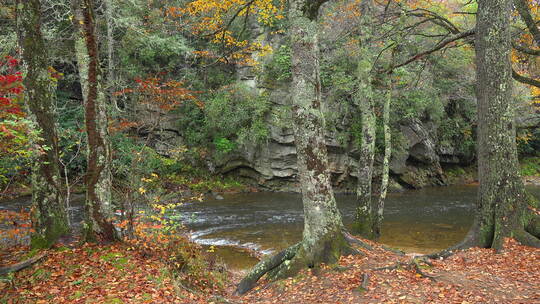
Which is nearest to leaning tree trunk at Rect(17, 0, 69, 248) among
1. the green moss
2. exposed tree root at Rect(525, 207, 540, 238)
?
exposed tree root at Rect(525, 207, 540, 238)

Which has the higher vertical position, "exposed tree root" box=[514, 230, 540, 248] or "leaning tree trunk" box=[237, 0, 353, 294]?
"leaning tree trunk" box=[237, 0, 353, 294]

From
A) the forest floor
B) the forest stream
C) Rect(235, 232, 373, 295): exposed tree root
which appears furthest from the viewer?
the forest stream

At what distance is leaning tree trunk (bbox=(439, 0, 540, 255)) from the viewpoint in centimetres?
630

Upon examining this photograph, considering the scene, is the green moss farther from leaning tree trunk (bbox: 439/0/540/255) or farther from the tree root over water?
the tree root over water

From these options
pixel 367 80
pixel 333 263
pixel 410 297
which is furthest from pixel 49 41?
pixel 410 297

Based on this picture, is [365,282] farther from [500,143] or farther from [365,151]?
[365,151]

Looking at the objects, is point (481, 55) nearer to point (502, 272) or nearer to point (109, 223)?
point (502, 272)

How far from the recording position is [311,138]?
6.14 meters

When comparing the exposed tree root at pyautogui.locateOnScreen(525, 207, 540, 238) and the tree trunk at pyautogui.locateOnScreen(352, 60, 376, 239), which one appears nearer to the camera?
the exposed tree root at pyautogui.locateOnScreen(525, 207, 540, 238)

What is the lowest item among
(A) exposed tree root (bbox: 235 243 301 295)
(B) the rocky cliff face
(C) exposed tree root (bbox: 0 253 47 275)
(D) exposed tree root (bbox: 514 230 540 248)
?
(A) exposed tree root (bbox: 235 243 301 295)

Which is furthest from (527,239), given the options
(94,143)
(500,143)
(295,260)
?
(94,143)

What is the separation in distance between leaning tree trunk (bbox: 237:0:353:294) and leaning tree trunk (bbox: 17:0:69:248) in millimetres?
4284

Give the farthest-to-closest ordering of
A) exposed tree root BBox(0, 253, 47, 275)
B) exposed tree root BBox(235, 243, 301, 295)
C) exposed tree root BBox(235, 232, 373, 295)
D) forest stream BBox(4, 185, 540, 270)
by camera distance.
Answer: forest stream BBox(4, 185, 540, 270)
exposed tree root BBox(235, 243, 301, 295)
exposed tree root BBox(235, 232, 373, 295)
exposed tree root BBox(0, 253, 47, 275)

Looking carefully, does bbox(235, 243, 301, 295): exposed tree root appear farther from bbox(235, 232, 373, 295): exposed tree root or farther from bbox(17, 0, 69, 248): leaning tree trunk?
bbox(17, 0, 69, 248): leaning tree trunk
